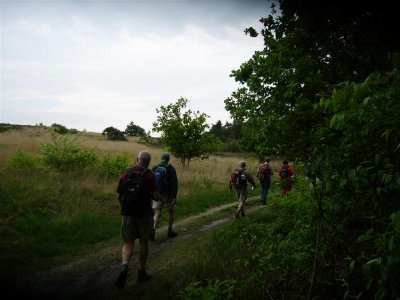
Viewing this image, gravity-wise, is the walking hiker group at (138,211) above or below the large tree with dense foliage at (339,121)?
below

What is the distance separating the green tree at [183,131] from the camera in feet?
88.8

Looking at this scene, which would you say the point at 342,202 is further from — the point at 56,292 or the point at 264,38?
the point at 264,38

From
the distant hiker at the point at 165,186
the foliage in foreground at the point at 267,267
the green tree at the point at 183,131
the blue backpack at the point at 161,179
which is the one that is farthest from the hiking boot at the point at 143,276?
the green tree at the point at 183,131

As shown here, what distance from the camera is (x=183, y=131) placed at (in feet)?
89.3

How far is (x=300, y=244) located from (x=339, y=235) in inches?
18.0

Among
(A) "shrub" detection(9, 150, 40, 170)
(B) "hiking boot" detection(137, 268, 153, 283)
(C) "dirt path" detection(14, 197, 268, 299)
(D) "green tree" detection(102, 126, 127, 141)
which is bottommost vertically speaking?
(C) "dirt path" detection(14, 197, 268, 299)

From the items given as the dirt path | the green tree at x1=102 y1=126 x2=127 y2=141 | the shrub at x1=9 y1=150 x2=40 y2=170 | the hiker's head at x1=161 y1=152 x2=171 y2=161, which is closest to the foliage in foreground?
the dirt path

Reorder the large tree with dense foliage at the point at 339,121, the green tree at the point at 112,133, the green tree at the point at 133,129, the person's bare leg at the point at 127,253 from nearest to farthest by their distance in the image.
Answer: the large tree with dense foliage at the point at 339,121, the person's bare leg at the point at 127,253, the green tree at the point at 112,133, the green tree at the point at 133,129

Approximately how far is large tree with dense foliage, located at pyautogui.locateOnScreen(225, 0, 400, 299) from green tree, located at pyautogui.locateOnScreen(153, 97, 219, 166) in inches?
608

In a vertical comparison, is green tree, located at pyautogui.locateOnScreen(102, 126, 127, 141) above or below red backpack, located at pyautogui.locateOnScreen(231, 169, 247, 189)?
above

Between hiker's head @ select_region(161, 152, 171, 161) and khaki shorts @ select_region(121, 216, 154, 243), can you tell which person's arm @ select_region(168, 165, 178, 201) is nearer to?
hiker's head @ select_region(161, 152, 171, 161)

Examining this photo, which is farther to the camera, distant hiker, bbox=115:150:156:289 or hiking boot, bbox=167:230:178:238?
hiking boot, bbox=167:230:178:238

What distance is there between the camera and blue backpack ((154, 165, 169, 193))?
28.9ft

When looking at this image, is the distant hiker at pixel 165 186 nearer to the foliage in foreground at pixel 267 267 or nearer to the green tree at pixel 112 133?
the foliage in foreground at pixel 267 267
